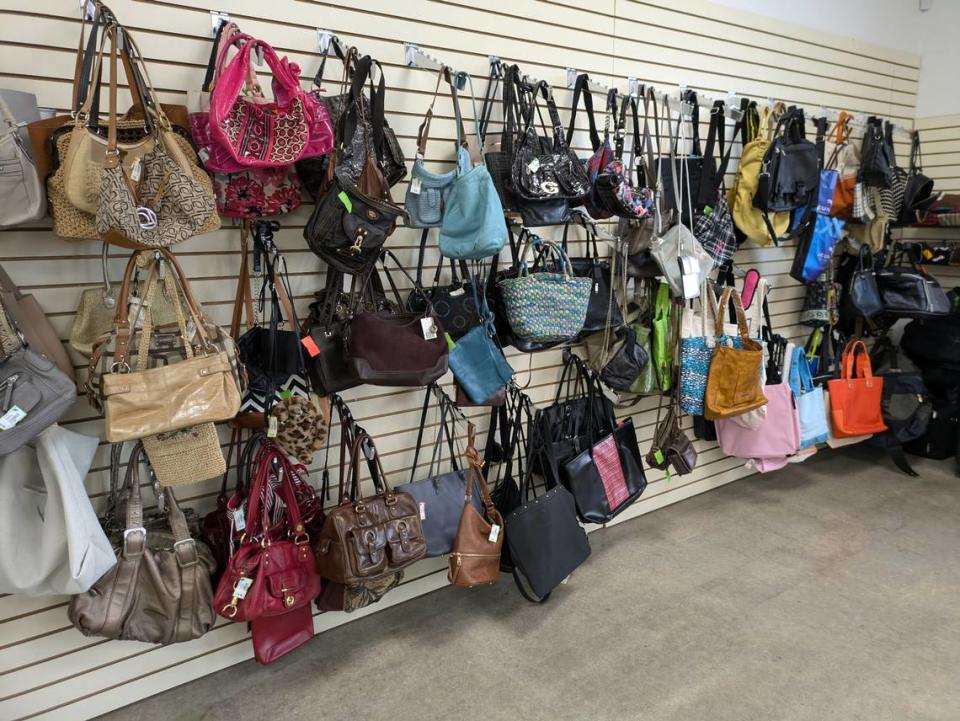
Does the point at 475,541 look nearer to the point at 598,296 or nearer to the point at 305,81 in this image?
the point at 598,296

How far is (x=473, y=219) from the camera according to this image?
8.35 ft

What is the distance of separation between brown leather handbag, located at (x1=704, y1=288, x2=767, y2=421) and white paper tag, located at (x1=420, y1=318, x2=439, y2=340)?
6.01ft

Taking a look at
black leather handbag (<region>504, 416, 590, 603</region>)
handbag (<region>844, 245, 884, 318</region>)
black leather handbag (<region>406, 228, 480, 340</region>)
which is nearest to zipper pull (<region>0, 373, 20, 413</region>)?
black leather handbag (<region>406, 228, 480, 340</region>)

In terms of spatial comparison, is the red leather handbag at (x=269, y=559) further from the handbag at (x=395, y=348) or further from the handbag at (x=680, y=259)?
the handbag at (x=680, y=259)

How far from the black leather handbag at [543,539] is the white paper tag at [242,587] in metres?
1.11

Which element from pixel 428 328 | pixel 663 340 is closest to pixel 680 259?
pixel 663 340

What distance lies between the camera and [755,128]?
3951mm

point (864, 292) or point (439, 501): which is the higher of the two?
point (864, 292)

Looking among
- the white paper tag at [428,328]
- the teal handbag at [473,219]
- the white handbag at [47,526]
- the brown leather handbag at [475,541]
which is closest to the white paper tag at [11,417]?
the white handbag at [47,526]

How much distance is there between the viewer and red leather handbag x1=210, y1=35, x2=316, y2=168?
6.68 feet

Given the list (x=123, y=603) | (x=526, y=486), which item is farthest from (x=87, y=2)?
(x=526, y=486)

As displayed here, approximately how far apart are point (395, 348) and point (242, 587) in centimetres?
101

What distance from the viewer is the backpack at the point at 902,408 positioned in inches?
184

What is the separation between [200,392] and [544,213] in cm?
159
